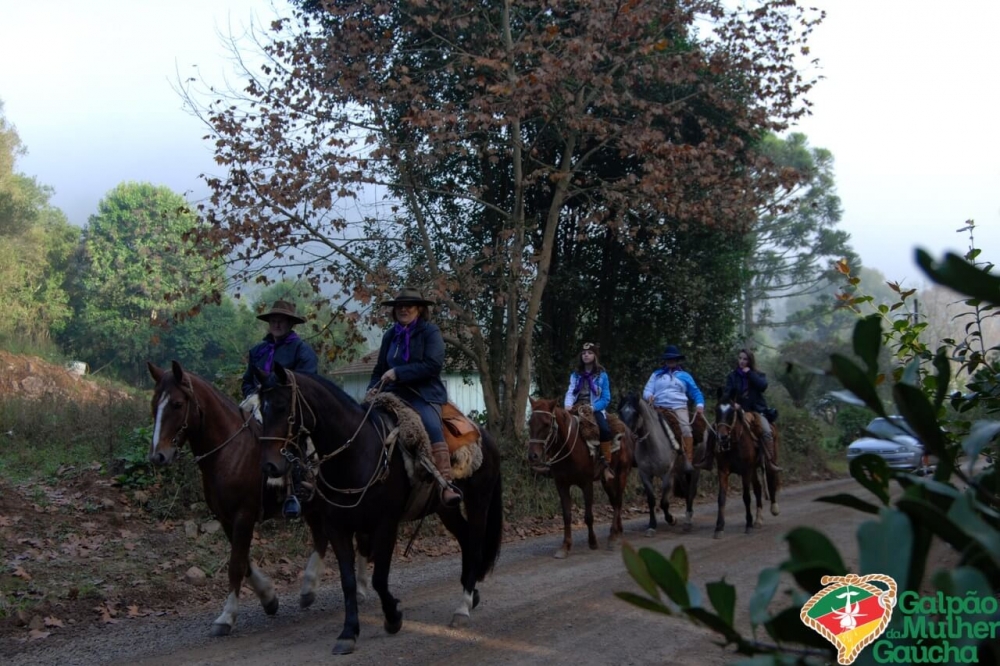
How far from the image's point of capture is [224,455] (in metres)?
7.75

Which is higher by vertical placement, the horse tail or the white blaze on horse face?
the white blaze on horse face

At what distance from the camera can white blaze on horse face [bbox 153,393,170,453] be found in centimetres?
722

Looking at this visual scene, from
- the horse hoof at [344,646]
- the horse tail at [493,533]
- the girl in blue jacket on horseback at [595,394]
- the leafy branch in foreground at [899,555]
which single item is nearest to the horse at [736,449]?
the girl in blue jacket on horseback at [595,394]

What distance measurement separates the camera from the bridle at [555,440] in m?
11.1

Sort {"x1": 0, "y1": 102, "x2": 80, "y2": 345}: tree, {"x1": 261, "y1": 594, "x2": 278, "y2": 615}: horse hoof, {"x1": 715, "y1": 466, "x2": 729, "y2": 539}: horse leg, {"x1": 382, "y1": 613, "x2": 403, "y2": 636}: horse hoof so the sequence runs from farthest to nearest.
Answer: {"x1": 0, "y1": 102, "x2": 80, "y2": 345}: tree → {"x1": 715, "y1": 466, "x2": 729, "y2": 539}: horse leg → {"x1": 261, "y1": 594, "x2": 278, "y2": 615}: horse hoof → {"x1": 382, "y1": 613, "x2": 403, "y2": 636}: horse hoof

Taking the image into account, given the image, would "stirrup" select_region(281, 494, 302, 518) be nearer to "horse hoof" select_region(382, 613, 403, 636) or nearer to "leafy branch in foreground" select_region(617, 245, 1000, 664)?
"horse hoof" select_region(382, 613, 403, 636)

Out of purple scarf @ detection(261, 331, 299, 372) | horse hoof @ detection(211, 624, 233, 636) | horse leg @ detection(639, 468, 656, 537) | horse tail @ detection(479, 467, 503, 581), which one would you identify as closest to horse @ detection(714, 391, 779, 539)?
horse leg @ detection(639, 468, 656, 537)

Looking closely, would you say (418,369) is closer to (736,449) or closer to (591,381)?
(591,381)

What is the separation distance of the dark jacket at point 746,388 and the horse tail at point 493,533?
6.84m

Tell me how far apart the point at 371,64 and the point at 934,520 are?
14.4 metres

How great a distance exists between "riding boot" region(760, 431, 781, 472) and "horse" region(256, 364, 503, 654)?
26.6ft

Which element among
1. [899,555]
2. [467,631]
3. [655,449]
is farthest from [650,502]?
[899,555]

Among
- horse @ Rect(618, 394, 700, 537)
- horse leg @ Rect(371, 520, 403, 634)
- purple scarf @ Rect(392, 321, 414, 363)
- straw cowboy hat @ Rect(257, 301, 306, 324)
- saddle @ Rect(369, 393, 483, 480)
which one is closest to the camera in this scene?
horse leg @ Rect(371, 520, 403, 634)

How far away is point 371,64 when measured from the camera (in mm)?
14656
